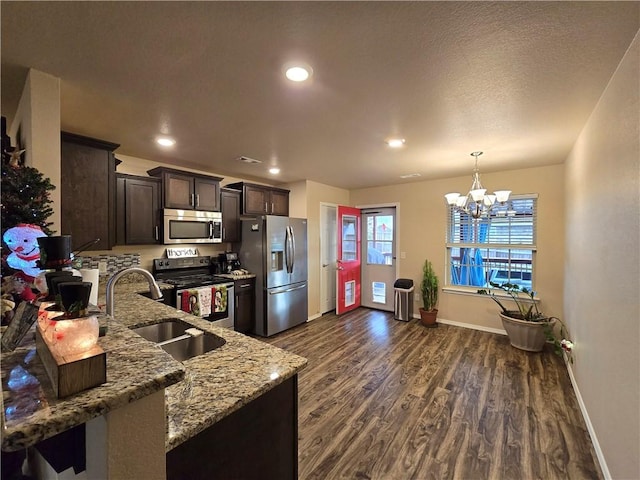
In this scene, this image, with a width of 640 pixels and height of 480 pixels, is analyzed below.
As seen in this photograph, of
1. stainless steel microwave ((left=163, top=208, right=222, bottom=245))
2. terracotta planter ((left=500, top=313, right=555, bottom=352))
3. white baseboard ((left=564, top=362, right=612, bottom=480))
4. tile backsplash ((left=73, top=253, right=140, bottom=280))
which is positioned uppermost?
stainless steel microwave ((left=163, top=208, right=222, bottom=245))

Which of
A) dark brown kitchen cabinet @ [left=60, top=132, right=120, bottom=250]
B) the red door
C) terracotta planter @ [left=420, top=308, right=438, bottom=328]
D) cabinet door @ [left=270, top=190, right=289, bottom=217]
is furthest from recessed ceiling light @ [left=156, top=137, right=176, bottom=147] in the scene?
terracotta planter @ [left=420, top=308, right=438, bottom=328]

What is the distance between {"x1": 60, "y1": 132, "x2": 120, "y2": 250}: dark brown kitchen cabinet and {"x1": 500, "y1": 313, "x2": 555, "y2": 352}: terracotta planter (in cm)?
453

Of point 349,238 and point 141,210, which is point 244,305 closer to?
point 141,210

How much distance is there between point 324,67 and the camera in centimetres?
153

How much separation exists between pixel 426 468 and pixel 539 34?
2.44 meters

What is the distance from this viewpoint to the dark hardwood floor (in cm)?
176

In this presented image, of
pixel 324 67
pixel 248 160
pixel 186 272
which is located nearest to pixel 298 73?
pixel 324 67

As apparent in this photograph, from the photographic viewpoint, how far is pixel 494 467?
5.72 ft

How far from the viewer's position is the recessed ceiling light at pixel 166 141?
2666 mm

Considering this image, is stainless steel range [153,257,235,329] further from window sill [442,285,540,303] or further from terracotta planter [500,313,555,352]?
terracotta planter [500,313,555,352]

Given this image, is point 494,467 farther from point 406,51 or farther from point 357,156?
point 357,156

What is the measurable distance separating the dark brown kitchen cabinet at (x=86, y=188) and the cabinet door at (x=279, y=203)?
2.29 m

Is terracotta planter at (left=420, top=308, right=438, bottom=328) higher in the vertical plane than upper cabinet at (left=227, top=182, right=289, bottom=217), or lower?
lower

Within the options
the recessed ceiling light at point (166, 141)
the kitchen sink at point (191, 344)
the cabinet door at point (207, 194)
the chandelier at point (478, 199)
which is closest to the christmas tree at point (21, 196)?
the kitchen sink at point (191, 344)
